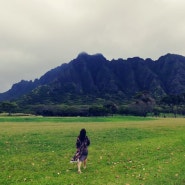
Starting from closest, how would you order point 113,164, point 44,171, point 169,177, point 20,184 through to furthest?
1. point 20,184
2. point 169,177
3. point 44,171
4. point 113,164

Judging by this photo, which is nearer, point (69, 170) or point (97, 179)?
point (97, 179)

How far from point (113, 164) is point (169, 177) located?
527 cm

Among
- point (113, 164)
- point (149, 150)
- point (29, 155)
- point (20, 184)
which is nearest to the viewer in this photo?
point (20, 184)

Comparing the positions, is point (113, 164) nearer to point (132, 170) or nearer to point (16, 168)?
point (132, 170)

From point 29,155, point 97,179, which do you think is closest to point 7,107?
point 29,155

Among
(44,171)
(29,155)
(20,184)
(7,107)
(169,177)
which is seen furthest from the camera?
(7,107)

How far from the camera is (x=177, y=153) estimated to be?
1120 inches

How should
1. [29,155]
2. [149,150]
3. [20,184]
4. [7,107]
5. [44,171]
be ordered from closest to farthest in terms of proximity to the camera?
[20,184]
[44,171]
[29,155]
[149,150]
[7,107]

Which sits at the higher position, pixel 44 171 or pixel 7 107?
pixel 7 107

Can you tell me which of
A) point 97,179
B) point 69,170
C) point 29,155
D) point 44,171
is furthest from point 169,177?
point 29,155

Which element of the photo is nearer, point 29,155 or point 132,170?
point 132,170

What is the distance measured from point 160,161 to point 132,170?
14.7ft

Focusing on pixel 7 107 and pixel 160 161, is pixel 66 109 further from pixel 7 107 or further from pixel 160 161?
pixel 160 161

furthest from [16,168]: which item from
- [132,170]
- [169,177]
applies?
[169,177]
